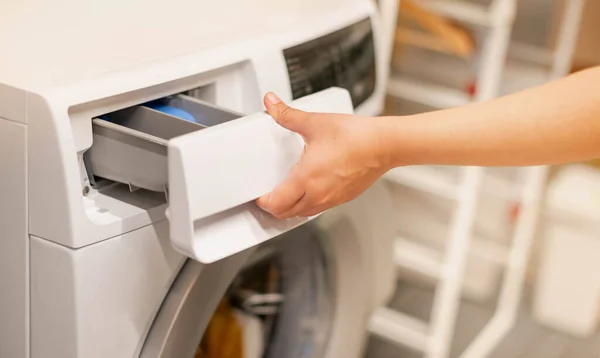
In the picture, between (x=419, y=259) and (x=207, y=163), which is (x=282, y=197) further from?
(x=419, y=259)

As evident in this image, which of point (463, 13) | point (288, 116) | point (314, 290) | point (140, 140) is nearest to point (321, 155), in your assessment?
point (288, 116)

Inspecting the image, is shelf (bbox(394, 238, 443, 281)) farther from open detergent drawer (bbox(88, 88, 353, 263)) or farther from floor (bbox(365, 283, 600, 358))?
open detergent drawer (bbox(88, 88, 353, 263))

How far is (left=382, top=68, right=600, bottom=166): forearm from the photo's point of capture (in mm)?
647

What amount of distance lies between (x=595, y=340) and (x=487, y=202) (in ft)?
1.22

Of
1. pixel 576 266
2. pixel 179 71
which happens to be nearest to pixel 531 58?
pixel 576 266

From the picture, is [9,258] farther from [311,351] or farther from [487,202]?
[487,202]

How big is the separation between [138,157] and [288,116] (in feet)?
0.44

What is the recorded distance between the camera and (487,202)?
1641mm

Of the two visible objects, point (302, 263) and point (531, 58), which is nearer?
point (302, 263)

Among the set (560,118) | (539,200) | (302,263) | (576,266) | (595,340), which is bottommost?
(595,340)

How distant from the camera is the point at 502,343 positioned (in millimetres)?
1595

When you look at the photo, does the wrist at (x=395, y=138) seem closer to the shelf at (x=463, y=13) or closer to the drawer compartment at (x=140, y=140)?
the drawer compartment at (x=140, y=140)

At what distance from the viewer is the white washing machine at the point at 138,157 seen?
610 mm

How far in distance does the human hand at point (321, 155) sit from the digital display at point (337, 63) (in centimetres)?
15
